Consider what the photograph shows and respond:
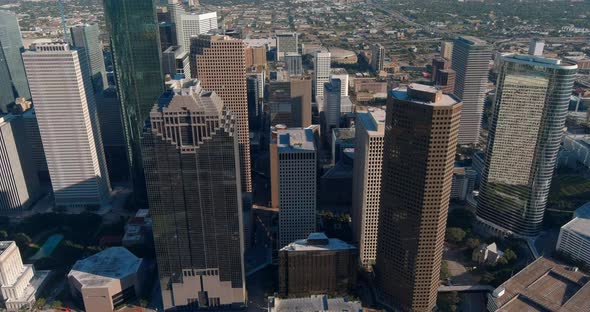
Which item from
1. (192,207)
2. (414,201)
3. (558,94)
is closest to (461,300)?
(414,201)

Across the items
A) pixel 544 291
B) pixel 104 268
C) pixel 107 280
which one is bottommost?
pixel 544 291

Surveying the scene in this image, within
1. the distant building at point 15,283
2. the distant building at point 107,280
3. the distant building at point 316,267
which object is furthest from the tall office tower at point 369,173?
the distant building at point 15,283

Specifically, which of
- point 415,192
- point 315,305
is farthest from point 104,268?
point 415,192

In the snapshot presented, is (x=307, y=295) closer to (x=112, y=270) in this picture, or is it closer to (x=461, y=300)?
(x=461, y=300)

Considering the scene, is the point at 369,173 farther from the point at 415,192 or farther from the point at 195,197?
the point at 195,197

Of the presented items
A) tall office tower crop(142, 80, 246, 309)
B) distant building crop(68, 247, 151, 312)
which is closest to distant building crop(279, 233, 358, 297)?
tall office tower crop(142, 80, 246, 309)

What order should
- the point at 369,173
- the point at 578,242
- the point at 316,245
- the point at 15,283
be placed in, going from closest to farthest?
the point at 369,173 < the point at 316,245 < the point at 15,283 < the point at 578,242
